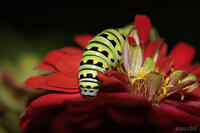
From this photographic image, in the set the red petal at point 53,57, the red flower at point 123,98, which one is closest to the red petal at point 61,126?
the red flower at point 123,98

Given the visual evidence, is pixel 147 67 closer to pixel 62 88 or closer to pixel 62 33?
pixel 62 88

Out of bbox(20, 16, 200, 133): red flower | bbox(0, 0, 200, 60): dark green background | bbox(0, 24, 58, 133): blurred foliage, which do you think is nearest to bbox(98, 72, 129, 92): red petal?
bbox(20, 16, 200, 133): red flower

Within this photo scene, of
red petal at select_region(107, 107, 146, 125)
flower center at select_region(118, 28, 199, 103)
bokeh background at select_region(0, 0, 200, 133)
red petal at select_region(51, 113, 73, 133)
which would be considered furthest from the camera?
bokeh background at select_region(0, 0, 200, 133)

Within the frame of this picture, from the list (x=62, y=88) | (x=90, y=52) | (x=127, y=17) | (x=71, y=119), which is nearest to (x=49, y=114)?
(x=62, y=88)

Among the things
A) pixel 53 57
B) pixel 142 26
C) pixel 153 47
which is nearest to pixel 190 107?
pixel 153 47

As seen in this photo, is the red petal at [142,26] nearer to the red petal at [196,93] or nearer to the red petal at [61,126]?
the red petal at [196,93]

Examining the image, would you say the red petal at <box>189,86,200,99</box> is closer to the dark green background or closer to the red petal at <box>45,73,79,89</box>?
the red petal at <box>45,73,79,89</box>

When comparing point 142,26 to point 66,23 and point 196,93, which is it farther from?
point 66,23
